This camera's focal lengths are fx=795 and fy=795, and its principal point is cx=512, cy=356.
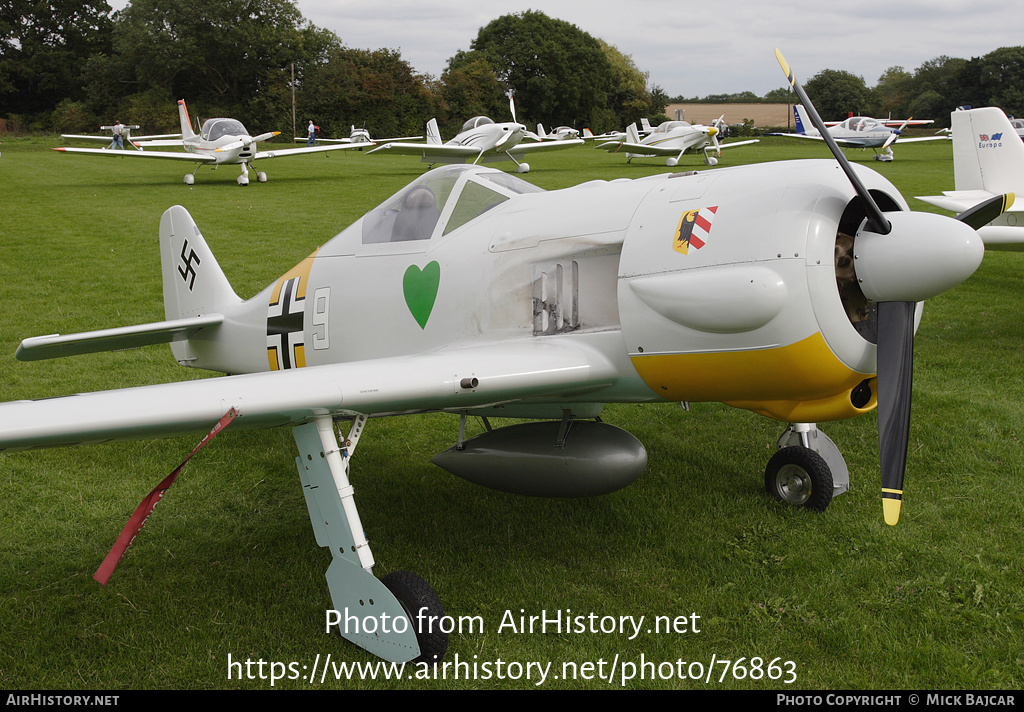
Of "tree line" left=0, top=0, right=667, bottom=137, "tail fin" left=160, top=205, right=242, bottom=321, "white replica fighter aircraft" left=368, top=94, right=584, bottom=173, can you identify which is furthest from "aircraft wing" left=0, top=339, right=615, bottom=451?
"tree line" left=0, top=0, right=667, bottom=137

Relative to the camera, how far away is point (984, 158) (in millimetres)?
10438

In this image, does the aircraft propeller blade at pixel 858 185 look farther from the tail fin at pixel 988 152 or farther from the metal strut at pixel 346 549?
the tail fin at pixel 988 152

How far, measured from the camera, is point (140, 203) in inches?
782

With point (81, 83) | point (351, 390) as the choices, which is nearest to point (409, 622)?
point (351, 390)

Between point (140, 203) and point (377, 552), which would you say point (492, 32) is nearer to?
point (140, 203)

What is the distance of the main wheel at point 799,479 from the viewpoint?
4.72 metres

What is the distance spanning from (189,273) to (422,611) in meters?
3.94

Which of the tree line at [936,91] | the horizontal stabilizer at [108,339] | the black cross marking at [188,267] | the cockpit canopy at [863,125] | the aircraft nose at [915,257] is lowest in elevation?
the horizontal stabilizer at [108,339]

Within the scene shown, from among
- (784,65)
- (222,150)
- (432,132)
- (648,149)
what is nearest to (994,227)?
(784,65)

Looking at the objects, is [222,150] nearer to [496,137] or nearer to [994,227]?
[496,137]

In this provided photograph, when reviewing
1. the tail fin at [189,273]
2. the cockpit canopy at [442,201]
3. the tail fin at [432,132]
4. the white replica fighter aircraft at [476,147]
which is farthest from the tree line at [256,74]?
the cockpit canopy at [442,201]

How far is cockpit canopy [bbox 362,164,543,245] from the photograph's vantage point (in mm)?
4465

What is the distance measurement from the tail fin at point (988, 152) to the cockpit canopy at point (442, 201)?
8.43 meters

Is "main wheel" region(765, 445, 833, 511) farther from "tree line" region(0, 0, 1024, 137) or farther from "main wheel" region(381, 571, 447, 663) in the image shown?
"tree line" region(0, 0, 1024, 137)
